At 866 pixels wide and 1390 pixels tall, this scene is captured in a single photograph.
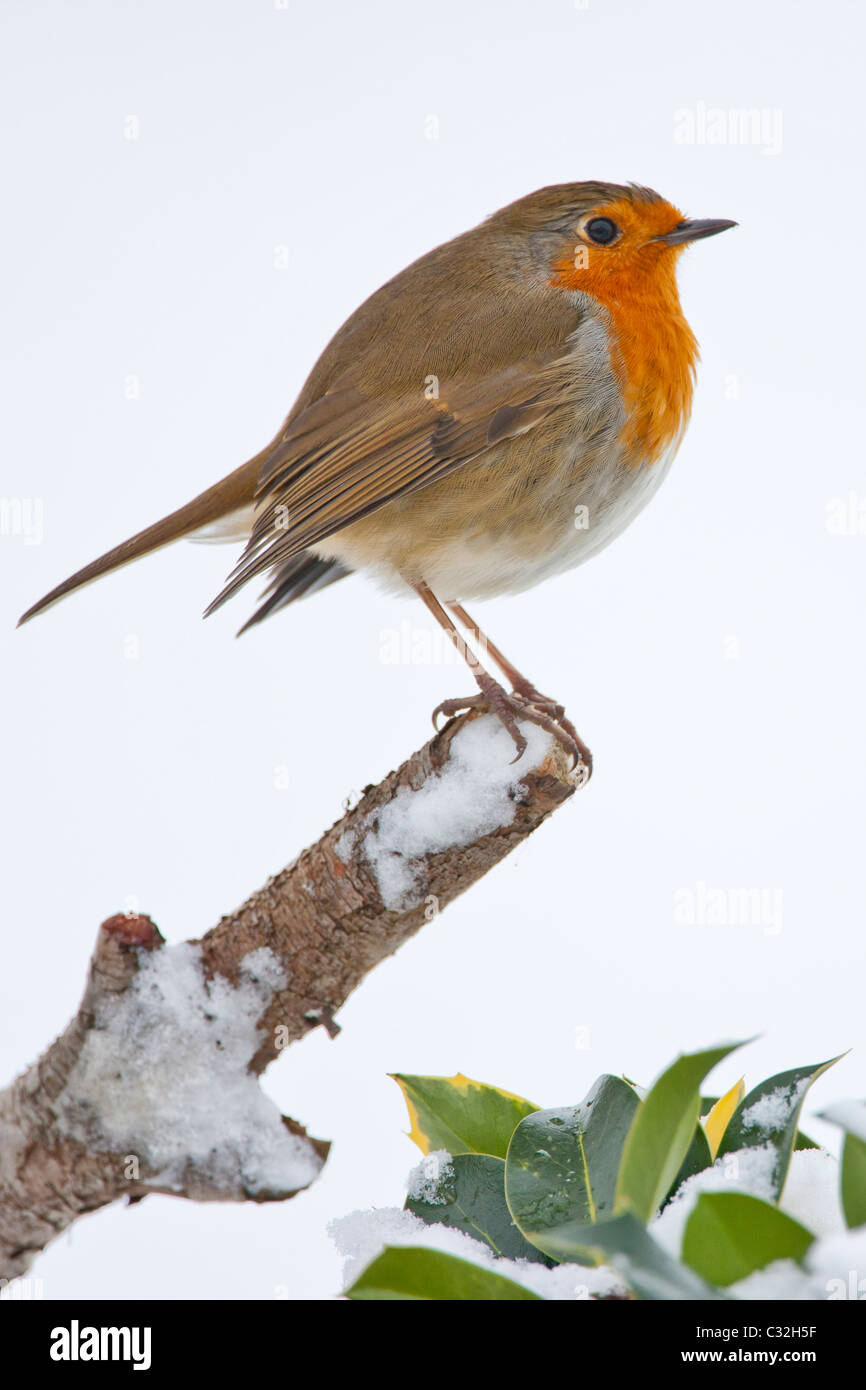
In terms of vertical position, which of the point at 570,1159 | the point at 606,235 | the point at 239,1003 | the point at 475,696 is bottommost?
the point at 570,1159

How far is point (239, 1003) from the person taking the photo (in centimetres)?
160

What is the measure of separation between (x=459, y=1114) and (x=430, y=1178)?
9cm

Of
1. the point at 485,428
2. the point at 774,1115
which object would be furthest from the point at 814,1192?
the point at 485,428

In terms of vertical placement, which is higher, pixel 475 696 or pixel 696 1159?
pixel 475 696

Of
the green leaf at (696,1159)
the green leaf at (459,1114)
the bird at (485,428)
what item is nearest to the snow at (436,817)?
the bird at (485,428)

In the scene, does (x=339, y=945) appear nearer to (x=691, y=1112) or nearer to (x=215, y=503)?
(x=691, y=1112)

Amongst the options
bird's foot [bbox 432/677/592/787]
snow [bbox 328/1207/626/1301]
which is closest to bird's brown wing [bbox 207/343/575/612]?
bird's foot [bbox 432/677/592/787]

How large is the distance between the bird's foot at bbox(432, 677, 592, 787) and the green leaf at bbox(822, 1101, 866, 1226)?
0.73 meters

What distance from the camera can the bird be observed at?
1973mm

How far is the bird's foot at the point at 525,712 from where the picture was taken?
1.68 meters

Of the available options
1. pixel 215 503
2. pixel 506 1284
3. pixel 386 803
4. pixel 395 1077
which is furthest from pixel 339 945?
pixel 215 503

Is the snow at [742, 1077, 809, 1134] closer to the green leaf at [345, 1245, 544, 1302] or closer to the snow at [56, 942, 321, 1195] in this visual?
the green leaf at [345, 1245, 544, 1302]

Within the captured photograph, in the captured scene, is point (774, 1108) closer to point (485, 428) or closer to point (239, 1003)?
point (239, 1003)
